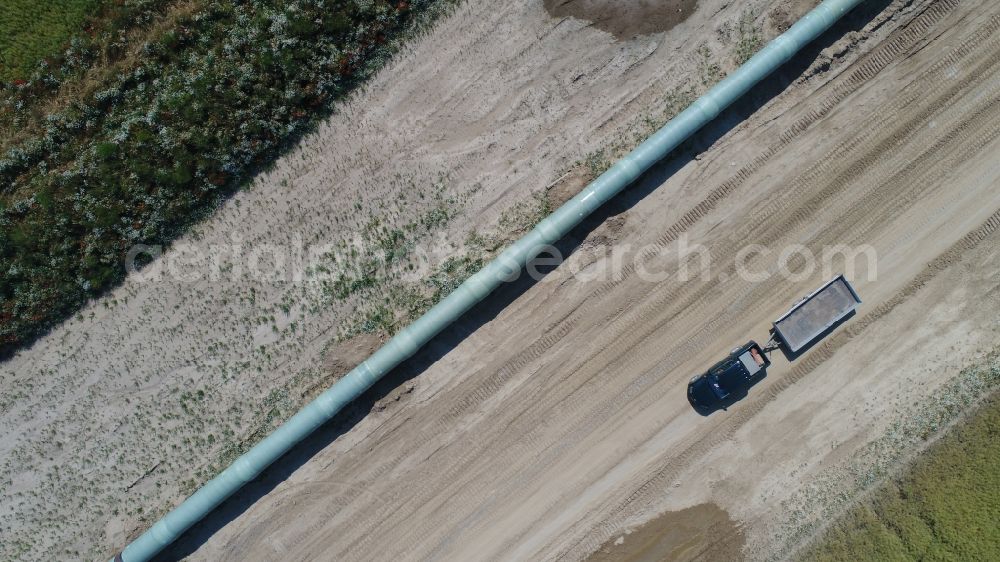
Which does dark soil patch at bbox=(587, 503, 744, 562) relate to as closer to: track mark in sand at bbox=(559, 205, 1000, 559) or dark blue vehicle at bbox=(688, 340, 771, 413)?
track mark in sand at bbox=(559, 205, 1000, 559)

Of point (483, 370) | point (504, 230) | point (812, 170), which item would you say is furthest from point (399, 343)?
point (812, 170)

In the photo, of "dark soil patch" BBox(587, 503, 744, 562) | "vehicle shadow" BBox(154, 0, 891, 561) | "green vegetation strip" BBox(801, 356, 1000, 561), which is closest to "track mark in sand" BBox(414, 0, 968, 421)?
"vehicle shadow" BBox(154, 0, 891, 561)

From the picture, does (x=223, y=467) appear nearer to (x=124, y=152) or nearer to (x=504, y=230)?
(x=124, y=152)

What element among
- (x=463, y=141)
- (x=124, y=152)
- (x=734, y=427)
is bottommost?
(x=734, y=427)

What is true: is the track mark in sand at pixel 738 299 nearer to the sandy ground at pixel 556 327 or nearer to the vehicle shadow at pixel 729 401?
the sandy ground at pixel 556 327

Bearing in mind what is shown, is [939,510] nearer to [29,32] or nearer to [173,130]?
[173,130]

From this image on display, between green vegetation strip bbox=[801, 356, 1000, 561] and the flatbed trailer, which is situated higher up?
the flatbed trailer
